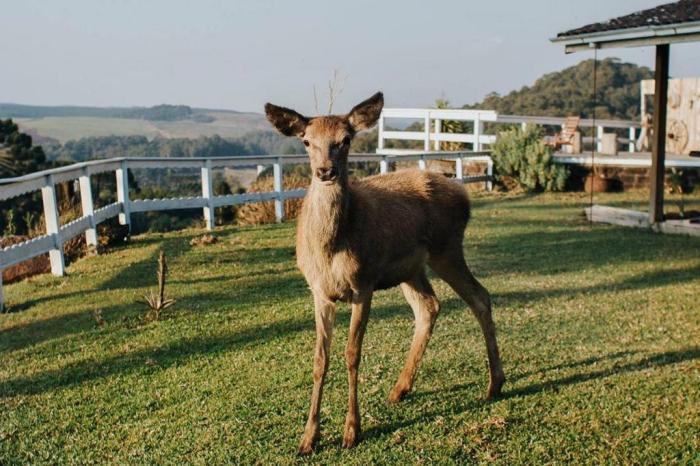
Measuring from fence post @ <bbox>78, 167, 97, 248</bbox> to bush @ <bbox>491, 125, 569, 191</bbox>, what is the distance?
13.7 meters

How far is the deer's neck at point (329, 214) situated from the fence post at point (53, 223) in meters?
7.16

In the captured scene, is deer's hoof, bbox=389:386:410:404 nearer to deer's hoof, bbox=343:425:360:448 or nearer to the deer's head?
deer's hoof, bbox=343:425:360:448

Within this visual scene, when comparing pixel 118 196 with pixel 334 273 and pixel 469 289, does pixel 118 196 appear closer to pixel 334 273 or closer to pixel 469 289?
pixel 469 289

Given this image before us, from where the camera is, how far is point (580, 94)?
59.1m

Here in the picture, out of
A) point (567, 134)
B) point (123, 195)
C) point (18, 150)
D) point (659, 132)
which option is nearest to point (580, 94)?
point (567, 134)

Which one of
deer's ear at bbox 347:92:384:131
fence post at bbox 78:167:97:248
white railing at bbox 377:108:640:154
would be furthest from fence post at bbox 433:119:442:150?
deer's ear at bbox 347:92:384:131

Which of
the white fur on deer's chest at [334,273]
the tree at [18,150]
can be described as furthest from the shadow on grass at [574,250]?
the tree at [18,150]

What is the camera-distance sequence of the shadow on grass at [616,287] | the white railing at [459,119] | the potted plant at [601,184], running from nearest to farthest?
the shadow on grass at [616,287], the potted plant at [601,184], the white railing at [459,119]

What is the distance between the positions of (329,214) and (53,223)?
7.40 metres

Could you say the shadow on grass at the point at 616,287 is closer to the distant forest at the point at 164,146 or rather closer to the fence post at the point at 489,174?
the fence post at the point at 489,174

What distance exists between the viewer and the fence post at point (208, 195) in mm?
16281

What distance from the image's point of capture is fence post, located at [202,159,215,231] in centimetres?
1628

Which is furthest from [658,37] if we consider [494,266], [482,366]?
[482,366]

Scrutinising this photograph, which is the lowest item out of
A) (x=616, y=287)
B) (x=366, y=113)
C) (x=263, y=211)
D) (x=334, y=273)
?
(x=616, y=287)
